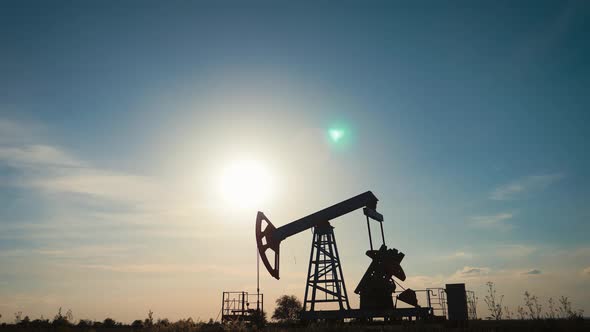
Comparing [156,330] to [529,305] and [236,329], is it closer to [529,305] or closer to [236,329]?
[236,329]

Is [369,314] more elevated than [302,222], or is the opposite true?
[302,222]

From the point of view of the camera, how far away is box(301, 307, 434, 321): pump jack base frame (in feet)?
54.7

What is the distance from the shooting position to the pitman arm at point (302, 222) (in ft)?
65.4

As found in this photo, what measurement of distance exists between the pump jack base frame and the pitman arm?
11.9 ft

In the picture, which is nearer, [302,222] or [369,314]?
[369,314]

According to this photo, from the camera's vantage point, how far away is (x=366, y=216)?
19.1m

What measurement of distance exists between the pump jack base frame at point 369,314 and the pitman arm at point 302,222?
363 centimetres

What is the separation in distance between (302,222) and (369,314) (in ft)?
19.0

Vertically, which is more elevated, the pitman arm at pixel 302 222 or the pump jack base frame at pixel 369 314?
the pitman arm at pixel 302 222

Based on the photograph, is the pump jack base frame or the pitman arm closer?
the pump jack base frame

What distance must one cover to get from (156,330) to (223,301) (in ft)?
25.9

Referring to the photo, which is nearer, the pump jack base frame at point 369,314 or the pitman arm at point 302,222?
the pump jack base frame at point 369,314

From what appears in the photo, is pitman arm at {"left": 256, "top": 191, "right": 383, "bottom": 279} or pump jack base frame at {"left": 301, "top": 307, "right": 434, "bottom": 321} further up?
pitman arm at {"left": 256, "top": 191, "right": 383, "bottom": 279}

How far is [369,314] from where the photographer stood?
17531 millimetres
